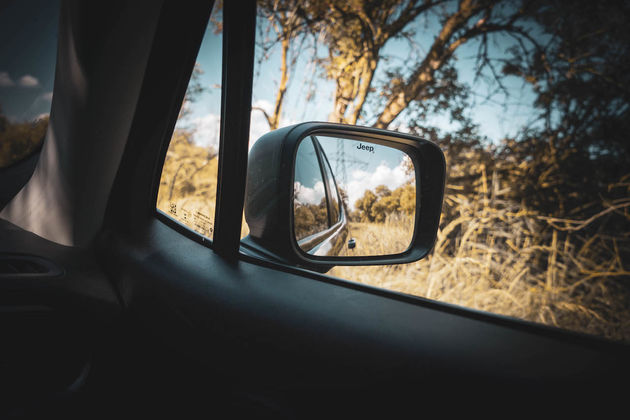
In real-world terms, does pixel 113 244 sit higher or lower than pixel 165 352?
higher

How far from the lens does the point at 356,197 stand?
1.77 metres

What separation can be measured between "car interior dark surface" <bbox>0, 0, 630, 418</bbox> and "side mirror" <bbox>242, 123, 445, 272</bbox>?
0.24 ft

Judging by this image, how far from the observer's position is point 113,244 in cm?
160

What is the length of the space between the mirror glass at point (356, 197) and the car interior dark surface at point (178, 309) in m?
0.20

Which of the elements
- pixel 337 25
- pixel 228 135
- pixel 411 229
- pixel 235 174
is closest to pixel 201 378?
pixel 235 174

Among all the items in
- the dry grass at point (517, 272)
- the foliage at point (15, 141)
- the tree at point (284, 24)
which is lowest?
the dry grass at point (517, 272)

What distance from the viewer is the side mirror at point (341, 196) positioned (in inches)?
53.0

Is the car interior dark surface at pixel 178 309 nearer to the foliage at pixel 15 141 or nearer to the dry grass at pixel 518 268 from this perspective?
the foliage at pixel 15 141

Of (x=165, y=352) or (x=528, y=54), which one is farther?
(x=528, y=54)

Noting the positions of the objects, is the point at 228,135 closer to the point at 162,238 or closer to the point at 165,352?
the point at 162,238

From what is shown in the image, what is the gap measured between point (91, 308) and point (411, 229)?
1.56 m

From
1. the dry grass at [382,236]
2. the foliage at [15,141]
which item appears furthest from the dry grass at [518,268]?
the foliage at [15,141]

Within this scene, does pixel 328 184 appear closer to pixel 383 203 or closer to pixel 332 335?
pixel 383 203

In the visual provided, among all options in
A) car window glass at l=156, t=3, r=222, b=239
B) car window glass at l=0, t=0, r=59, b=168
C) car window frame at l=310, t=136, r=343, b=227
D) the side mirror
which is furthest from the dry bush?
car window glass at l=0, t=0, r=59, b=168
